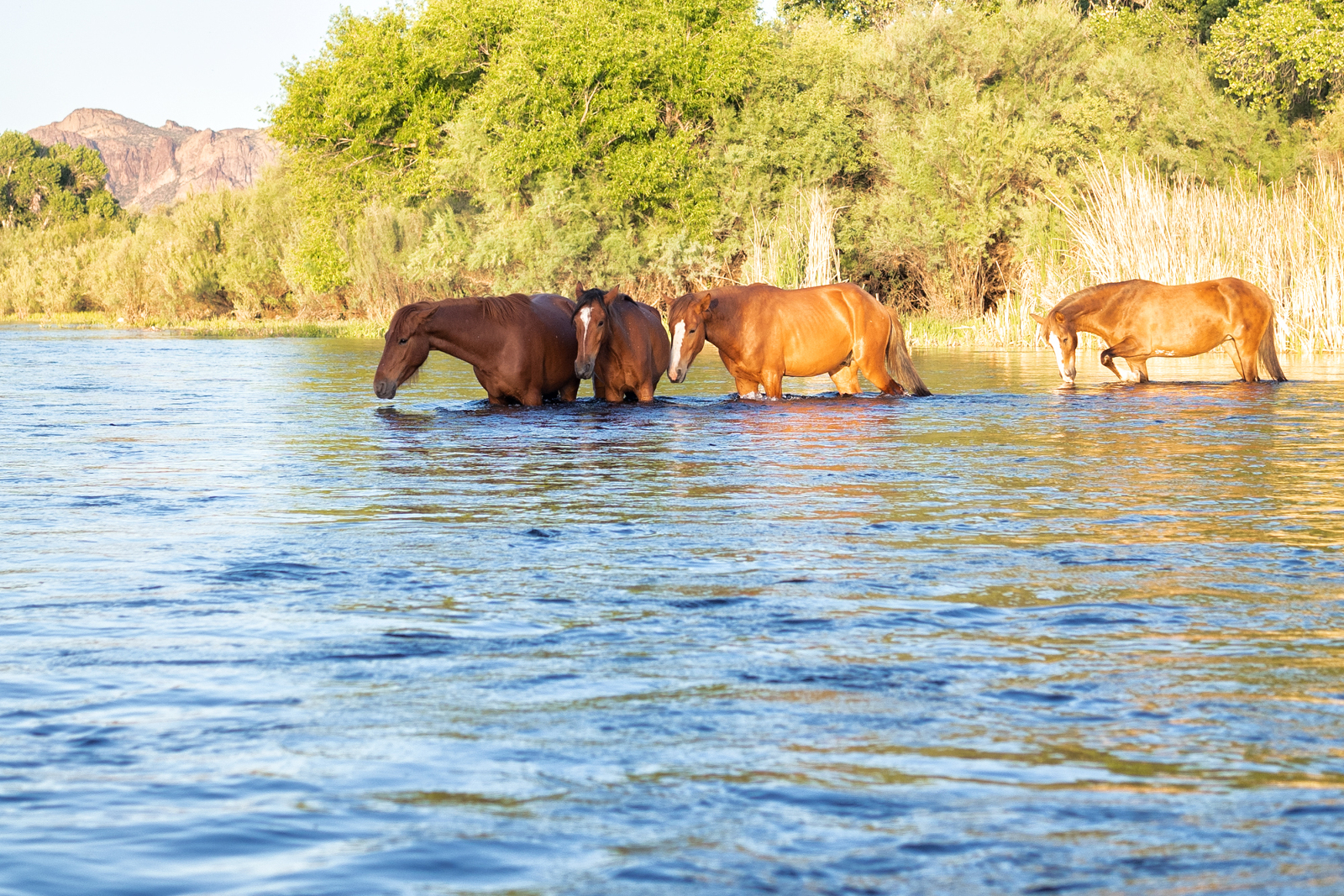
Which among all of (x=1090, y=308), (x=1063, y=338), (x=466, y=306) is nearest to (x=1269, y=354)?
(x=1090, y=308)

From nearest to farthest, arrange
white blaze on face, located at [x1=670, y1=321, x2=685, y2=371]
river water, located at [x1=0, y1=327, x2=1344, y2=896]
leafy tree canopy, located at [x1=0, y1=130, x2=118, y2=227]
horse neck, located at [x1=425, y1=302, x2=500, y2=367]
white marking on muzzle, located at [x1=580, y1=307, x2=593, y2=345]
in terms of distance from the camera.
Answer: river water, located at [x1=0, y1=327, x2=1344, y2=896] < white marking on muzzle, located at [x1=580, y1=307, x2=593, y2=345] < white blaze on face, located at [x1=670, y1=321, x2=685, y2=371] < horse neck, located at [x1=425, y1=302, x2=500, y2=367] < leafy tree canopy, located at [x1=0, y1=130, x2=118, y2=227]

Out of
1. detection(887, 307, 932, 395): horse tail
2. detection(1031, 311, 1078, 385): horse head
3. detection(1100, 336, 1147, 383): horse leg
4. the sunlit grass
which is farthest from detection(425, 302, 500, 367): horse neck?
the sunlit grass

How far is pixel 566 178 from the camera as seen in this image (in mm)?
41656

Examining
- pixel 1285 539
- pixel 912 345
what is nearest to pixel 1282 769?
pixel 1285 539

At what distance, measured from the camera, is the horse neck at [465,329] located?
556 inches

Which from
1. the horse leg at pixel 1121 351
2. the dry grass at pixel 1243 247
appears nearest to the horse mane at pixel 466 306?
the horse leg at pixel 1121 351

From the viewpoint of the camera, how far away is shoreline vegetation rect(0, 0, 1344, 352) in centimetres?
3506

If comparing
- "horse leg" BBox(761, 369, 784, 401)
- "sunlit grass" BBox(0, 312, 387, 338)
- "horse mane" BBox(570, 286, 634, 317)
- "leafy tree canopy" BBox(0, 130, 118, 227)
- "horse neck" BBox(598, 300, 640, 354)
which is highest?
"leafy tree canopy" BBox(0, 130, 118, 227)

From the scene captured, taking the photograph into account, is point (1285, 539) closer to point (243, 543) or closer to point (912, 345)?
point (243, 543)

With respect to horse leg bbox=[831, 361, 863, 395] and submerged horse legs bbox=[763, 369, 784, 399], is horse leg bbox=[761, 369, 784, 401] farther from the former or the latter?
horse leg bbox=[831, 361, 863, 395]

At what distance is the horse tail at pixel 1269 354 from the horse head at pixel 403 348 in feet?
31.5

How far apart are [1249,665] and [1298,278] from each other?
65.7 feet

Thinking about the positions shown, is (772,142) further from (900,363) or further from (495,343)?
(495,343)

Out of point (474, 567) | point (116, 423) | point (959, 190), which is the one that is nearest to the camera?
point (474, 567)
